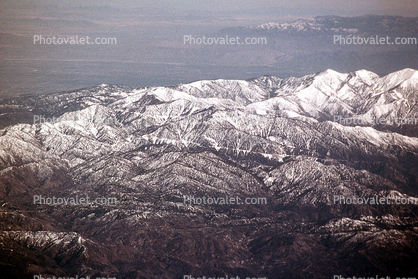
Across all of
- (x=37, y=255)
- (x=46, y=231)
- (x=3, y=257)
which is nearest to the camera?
(x=3, y=257)

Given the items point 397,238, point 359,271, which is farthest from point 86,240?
point 397,238

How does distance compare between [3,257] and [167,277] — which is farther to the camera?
[167,277]

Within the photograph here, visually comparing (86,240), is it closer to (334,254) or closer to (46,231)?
(46,231)

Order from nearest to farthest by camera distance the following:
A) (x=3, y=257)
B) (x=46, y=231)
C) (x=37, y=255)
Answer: (x=3, y=257) < (x=37, y=255) < (x=46, y=231)

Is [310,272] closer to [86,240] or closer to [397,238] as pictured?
[397,238]

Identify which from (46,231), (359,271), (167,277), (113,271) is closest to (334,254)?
(359,271)

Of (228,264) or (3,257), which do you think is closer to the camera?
(3,257)

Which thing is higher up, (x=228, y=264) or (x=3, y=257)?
(x=3, y=257)

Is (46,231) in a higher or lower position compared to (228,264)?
higher
